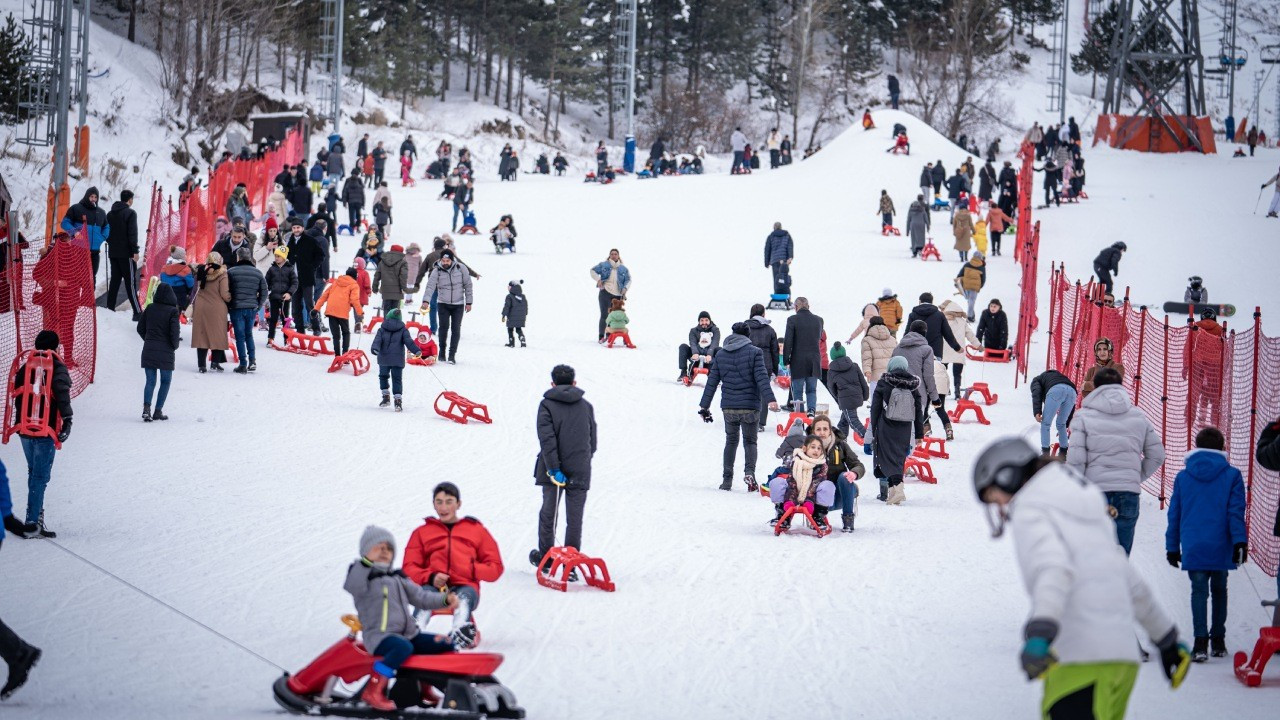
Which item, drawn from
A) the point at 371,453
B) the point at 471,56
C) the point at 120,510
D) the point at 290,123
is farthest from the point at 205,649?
the point at 471,56

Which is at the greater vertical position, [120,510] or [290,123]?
[290,123]

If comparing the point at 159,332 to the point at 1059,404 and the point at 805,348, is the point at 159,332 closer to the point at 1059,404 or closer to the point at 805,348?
the point at 805,348

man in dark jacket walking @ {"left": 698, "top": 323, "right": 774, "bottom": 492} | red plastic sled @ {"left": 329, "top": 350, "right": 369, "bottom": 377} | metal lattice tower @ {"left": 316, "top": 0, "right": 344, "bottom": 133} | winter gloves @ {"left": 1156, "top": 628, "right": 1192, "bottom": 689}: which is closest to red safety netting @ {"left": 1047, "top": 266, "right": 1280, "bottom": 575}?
man in dark jacket walking @ {"left": 698, "top": 323, "right": 774, "bottom": 492}

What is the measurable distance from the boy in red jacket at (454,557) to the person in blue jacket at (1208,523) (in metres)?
4.00

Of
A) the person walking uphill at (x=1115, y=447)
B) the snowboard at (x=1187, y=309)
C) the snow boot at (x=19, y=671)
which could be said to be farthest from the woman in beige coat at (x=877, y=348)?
the snowboard at (x=1187, y=309)

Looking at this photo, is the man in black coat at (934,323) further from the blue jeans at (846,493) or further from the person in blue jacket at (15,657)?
the person in blue jacket at (15,657)

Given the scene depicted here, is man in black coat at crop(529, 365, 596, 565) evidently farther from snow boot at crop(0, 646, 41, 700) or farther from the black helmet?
the black helmet

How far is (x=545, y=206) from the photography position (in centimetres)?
3950

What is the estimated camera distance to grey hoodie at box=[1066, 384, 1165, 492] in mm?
8812

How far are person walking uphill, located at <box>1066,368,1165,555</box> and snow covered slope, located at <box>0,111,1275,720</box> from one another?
3.42 ft

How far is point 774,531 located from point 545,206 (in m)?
28.6

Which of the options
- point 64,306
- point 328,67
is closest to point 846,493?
point 64,306

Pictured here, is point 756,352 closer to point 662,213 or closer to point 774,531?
point 774,531

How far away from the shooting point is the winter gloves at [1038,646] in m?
4.53
